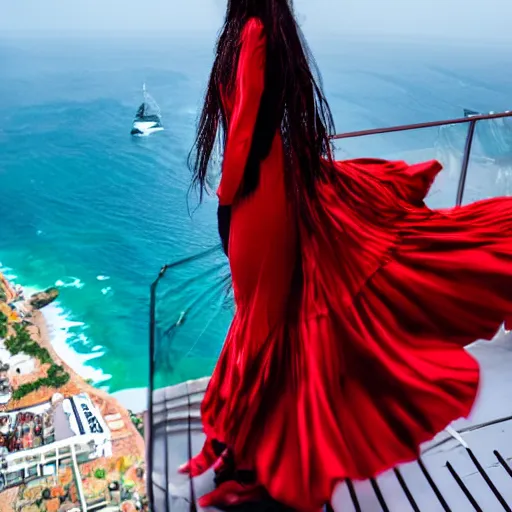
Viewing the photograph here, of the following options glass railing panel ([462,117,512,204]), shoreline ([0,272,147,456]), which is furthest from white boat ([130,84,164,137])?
glass railing panel ([462,117,512,204])

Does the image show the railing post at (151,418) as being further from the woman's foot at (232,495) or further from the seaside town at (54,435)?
the seaside town at (54,435)

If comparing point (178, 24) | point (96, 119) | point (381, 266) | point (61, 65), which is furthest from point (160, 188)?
point (381, 266)

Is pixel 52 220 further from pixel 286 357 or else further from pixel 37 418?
pixel 286 357

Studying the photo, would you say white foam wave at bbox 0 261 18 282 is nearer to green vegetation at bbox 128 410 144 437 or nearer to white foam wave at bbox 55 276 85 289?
white foam wave at bbox 55 276 85 289

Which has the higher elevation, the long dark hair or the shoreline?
the long dark hair

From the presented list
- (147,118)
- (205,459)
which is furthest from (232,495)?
(147,118)
